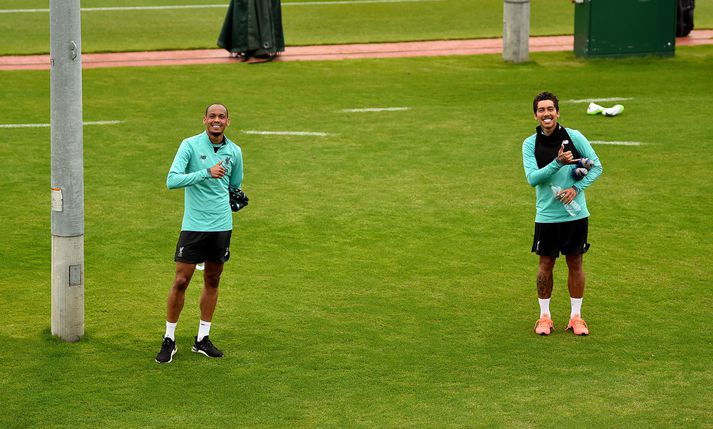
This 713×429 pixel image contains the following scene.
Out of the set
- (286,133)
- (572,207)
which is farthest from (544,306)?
(286,133)

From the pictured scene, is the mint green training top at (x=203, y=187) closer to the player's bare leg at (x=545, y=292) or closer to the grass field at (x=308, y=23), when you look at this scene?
the player's bare leg at (x=545, y=292)

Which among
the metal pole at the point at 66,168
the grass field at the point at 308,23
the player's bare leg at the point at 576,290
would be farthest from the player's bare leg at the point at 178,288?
the grass field at the point at 308,23

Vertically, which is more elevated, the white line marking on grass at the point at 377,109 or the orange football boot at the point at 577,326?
the white line marking on grass at the point at 377,109

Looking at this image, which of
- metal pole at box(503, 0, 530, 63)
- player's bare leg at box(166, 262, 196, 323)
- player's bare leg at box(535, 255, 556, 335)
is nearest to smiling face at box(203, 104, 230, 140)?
player's bare leg at box(166, 262, 196, 323)

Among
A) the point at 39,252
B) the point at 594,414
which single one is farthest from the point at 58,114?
the point at 594,414

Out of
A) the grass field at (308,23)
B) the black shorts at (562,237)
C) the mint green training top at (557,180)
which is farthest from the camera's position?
the grass field at (308,23)

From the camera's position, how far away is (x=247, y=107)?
19703mm

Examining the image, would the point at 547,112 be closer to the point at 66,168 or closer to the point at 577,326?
the point at 577,326

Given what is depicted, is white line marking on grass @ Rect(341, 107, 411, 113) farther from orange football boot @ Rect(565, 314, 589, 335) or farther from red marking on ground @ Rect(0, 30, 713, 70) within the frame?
orange football boot @ Rect(565, 314, 589, 335)

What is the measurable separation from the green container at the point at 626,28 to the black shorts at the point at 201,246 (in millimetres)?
14787

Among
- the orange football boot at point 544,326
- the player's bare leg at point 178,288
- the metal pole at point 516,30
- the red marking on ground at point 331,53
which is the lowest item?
the orange football boot at point 544,326

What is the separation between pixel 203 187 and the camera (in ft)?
31.9

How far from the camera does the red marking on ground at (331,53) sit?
926 inches

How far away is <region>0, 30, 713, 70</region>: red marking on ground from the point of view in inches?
926
